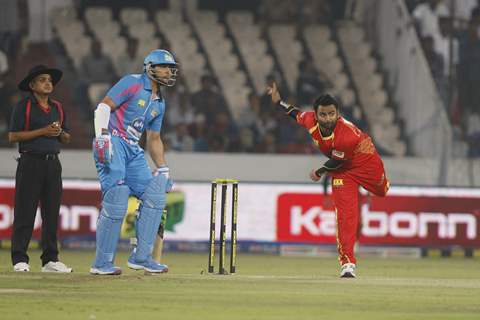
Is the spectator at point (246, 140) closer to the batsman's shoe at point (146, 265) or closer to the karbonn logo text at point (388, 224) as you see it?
the karbonn logo text at point (388, 224)

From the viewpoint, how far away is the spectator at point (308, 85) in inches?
1010

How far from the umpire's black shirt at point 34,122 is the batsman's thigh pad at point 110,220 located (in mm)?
1549

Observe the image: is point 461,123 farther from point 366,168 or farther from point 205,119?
point 366,168

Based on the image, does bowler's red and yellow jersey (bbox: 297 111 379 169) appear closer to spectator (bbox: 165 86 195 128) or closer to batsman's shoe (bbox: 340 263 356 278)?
batsman's shoe (bbox: 340 263 356 278)

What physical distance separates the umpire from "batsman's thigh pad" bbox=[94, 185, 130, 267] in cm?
118

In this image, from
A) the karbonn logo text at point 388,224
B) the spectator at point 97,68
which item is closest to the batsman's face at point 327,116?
the karbonn logo text at point 388,224

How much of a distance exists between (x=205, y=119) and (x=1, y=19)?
4.18 metres

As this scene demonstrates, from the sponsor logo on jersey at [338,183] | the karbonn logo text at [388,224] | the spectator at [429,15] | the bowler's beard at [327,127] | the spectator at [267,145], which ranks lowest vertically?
the karbonn logo text at [388,224]

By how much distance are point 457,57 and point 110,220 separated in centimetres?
1256

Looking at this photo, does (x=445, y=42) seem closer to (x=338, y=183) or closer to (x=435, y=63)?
(x=435, y=63)

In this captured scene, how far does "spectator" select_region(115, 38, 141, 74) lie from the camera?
25.3 meters

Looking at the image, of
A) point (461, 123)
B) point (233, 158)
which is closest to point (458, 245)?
point (461, 123)

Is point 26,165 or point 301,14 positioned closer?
point 26,165

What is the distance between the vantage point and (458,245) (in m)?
22.3
